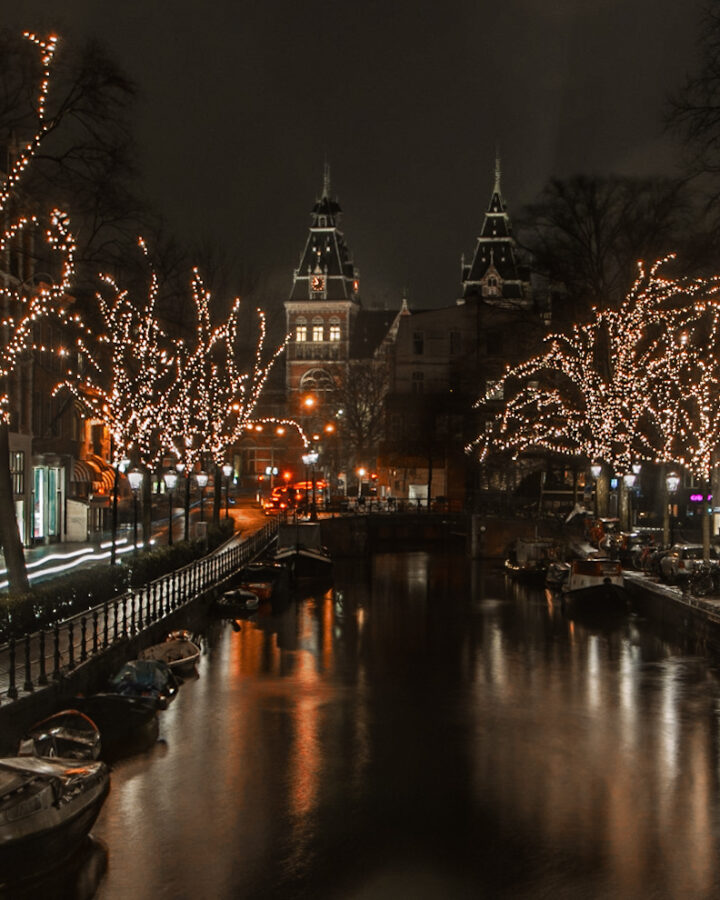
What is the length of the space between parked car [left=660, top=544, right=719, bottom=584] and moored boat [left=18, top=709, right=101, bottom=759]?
24.3 m

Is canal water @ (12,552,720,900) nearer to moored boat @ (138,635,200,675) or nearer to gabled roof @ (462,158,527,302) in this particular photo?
moored boat @ (138,635,200,675)

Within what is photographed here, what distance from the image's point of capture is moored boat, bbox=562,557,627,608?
131ft

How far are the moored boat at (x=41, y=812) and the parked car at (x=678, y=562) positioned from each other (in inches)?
1023

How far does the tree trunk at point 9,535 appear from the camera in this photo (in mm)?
23875

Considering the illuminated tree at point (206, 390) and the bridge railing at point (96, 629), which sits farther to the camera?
the illuminated tree at point (206, 390)

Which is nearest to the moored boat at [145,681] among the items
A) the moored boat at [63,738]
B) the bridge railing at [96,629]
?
the bridge railing at [96,629]

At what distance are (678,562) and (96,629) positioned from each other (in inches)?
887

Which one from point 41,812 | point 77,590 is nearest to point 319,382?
point 77,590

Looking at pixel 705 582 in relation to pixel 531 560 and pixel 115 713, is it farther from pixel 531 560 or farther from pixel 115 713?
pixel 115 713

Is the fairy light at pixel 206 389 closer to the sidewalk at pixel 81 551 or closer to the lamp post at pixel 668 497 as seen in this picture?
the sidewalk at pixel 81 551

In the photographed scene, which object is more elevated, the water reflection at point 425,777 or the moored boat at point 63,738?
the moored boat at point 63,738

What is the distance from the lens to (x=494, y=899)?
1326cm

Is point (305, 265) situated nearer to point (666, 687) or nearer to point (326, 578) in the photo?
point (326, 578)

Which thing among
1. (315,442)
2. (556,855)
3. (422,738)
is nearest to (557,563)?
(422,738)
